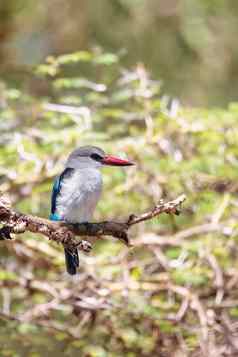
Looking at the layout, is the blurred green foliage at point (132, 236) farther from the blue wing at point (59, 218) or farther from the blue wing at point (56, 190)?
the blue wing at point (56, 190)

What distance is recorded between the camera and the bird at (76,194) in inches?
196

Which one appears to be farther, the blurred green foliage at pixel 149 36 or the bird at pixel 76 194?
the blurred green foliage at pixel 149 36

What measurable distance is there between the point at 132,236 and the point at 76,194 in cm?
181

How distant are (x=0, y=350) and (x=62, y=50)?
3.08 m

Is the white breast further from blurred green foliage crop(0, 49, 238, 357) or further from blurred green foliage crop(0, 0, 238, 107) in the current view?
blurred green foliage crop(0, 0, 238, 107)

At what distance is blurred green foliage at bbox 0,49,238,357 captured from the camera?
20.5 ft

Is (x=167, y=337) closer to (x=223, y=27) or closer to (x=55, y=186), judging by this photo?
(x=55, y=186)

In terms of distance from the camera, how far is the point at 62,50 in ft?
28.3

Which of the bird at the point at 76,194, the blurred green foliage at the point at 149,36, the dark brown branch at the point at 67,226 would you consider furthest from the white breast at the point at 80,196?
the blurred green foliage at the point at 149,36

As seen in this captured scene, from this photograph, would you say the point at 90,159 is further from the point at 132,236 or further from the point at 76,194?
the point at 132,236

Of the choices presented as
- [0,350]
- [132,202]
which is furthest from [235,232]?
[0,350]

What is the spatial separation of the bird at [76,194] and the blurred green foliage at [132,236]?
1149 millimetres

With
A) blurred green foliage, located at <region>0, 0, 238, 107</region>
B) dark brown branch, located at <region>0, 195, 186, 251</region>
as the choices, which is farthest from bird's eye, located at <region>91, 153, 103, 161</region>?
blurred green foliage, located at <region>0, 0, 238, 107</region>

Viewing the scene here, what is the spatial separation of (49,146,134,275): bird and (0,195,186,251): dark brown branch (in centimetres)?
50
